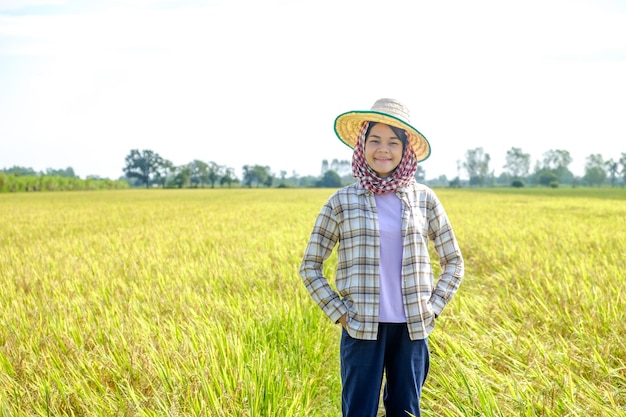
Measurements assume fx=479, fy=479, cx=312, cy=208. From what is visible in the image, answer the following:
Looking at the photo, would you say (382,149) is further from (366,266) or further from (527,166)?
(527,166)

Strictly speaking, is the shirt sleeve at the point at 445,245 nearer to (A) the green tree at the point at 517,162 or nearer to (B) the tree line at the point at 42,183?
(B) the tree line at the point at 42,183

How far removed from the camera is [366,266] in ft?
6.36

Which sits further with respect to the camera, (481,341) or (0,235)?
(0,235)

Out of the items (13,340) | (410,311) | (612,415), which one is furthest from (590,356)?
(13,340)

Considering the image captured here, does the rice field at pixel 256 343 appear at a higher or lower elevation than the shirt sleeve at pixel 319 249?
lower

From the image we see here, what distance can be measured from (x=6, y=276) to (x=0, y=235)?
19.4ft

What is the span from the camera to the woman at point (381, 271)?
194cm

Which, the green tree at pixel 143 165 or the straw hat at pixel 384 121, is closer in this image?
the straw hat at pixel 384 121

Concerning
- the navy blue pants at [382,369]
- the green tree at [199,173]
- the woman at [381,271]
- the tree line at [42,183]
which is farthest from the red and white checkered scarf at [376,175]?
the green tree at [199,173]

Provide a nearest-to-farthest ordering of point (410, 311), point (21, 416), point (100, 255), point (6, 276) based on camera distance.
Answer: point (410, 311)
point (21, 416)
point (6, 276)
point (100, 255)

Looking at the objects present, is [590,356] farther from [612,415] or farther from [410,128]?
[410,128]

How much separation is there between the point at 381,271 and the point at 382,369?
1.38 feet

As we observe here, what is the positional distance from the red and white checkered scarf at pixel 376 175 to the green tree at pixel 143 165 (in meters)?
113

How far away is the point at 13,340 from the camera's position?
3.12 metres
